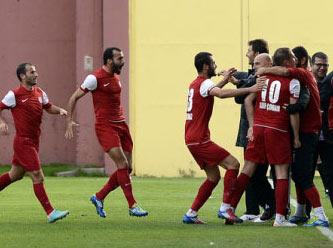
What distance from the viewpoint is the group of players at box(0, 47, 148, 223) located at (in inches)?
492

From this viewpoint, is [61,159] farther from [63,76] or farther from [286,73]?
[286,73]

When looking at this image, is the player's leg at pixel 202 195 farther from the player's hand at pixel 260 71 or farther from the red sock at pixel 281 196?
the player's hand at pixel 260 71

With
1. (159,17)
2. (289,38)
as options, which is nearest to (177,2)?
(159,17)

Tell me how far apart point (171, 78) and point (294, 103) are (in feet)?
40.5

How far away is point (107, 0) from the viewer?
2361 centimetres

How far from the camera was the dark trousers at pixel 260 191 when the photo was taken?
1221cm

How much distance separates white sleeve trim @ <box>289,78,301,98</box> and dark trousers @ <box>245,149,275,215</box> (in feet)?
3.96

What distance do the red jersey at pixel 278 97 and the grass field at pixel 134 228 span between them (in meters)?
1.14

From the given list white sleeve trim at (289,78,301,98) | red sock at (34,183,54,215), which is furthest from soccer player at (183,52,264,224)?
red sock at (34,183,54,215)

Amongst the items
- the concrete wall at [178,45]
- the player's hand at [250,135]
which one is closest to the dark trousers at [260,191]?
the player's hand at [250,135]

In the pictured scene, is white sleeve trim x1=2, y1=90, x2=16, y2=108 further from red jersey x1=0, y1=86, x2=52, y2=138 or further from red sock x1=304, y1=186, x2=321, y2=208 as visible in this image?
red sock x1=304, y1=186, x2=321, y2=208

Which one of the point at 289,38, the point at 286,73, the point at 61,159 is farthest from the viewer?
the point at 61,159

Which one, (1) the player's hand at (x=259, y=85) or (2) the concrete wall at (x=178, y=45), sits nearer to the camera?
(1) the player's hand at (x=259, y=85)

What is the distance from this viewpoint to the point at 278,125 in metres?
11.3
